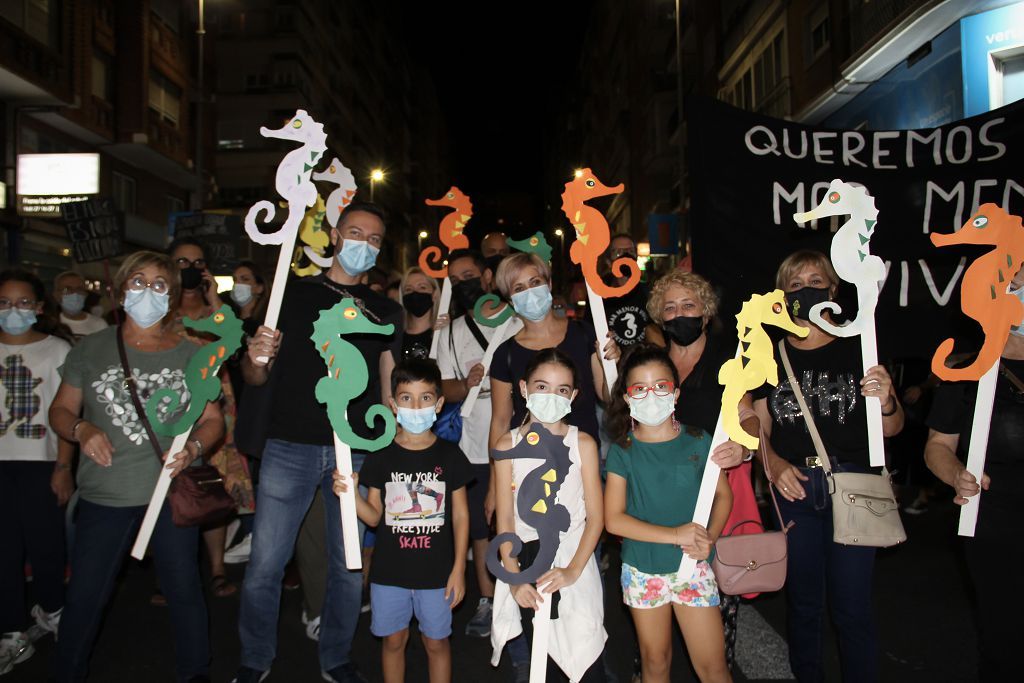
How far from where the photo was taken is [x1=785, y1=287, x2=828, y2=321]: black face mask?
329 cm

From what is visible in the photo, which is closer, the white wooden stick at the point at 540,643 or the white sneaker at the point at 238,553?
the white wooden stick at the point at 540,643

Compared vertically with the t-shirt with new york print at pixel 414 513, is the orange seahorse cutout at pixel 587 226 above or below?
above

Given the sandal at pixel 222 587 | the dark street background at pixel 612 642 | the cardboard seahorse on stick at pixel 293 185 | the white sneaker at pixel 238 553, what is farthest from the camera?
the white sneaker at pixel 238 553

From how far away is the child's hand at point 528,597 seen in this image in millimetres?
2924

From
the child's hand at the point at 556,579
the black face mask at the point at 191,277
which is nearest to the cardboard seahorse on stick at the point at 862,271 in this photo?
the child's hand at the point at 556,579

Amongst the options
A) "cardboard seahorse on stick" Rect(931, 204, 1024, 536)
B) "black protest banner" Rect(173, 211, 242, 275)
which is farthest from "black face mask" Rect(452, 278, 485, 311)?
"black protest banner" Rect(173, 211, 242, 275)

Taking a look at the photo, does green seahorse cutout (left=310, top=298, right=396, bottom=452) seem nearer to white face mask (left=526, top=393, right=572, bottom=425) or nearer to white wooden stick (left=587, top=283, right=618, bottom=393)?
white face mask (left=526, top=393, right=572, bottom=425)

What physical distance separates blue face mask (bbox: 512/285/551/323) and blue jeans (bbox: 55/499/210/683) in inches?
78.5

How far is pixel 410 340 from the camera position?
18.1 feet

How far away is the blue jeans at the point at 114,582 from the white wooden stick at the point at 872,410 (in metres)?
3.20

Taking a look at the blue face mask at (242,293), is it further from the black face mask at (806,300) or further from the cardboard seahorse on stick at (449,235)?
the black face mask at (806,300)

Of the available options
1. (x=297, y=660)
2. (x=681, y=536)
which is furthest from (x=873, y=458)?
(x=297, y=660)

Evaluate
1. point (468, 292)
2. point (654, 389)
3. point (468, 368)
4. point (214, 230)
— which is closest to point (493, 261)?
point (468, 292)

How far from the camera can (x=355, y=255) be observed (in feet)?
12.3
